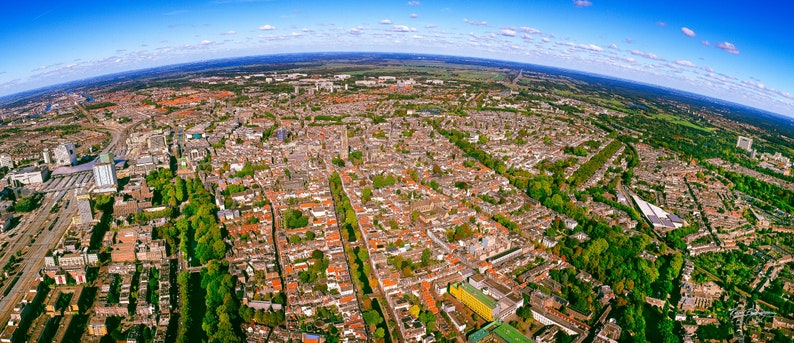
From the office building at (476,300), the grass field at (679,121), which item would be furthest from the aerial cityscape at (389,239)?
the grass field at (679,121)

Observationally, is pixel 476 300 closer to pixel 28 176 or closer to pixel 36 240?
pixel 36 240

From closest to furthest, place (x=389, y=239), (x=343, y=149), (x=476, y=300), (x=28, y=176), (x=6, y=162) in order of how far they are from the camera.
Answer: (x=476, y=300) → (x=389, y=239) → (x=28, y=176) → (x=6, y=162) → (x=343, y=149)

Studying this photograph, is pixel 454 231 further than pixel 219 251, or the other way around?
pixel 454 231

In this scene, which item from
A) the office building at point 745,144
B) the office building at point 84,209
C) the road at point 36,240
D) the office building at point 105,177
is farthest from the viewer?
the office building at point 745,144

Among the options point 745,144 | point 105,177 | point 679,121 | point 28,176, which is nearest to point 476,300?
point 105,177

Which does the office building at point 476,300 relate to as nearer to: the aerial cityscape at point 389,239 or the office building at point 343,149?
the aerial cityscape at point 389,239

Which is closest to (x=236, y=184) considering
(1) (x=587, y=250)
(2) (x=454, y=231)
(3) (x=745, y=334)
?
(2) (x=454, y=231)

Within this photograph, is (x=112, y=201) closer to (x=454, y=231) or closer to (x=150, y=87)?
(x=454, y=231)

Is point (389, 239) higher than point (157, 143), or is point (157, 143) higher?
point (157, 143)
